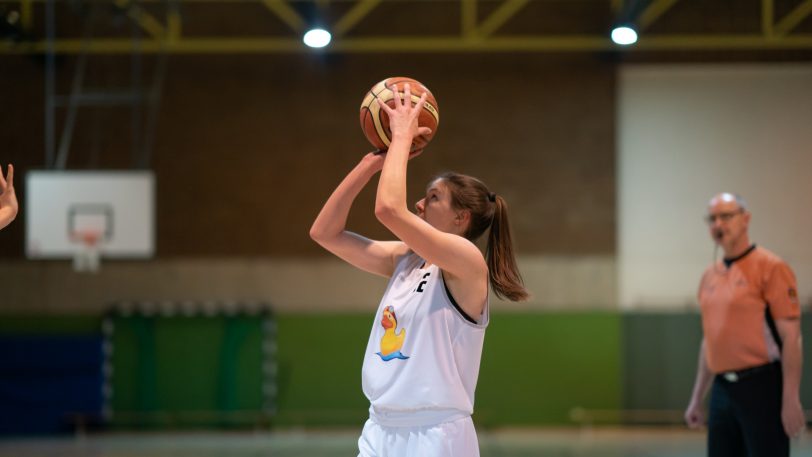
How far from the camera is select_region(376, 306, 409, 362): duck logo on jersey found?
10.3ft

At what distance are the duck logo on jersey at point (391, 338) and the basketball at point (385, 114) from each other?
2.10 ft

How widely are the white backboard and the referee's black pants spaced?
684cm

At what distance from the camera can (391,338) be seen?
316 centimetres

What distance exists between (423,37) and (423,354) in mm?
9344

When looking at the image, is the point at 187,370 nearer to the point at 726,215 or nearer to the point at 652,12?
the point at 652,12

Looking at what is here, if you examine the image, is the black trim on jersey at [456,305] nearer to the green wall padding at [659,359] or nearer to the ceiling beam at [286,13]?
the green wall padding at [659,359]

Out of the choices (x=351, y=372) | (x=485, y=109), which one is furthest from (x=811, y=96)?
(x=351, y=372)

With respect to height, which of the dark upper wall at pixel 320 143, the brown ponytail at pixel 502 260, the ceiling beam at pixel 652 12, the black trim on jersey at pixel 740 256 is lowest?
the brown ponytail at pixel 502 260

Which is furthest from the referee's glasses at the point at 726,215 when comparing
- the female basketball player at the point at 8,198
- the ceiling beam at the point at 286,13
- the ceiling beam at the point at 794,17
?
the ceiling beam at the point at 286,13

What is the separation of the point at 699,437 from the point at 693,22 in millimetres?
4958

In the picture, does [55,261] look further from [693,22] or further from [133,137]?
[693,22]

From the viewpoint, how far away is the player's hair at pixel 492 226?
326 cm

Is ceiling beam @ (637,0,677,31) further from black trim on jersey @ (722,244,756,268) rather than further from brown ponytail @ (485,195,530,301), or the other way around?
brown ponytail @ (485,195,530,301)

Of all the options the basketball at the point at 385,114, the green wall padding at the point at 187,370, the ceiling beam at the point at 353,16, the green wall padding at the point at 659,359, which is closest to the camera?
the basketball at the point at 385,114
